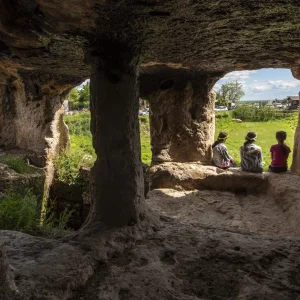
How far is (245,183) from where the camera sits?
5574 millimetres

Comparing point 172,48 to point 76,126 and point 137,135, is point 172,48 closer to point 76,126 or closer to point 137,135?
point 137,135

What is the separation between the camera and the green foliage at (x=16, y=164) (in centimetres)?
771

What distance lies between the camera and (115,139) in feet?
9.91

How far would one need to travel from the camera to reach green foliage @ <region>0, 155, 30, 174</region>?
25.3 feet

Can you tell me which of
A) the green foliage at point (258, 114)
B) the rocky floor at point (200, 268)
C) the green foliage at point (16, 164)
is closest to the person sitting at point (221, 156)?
the rocky floor at point (200, 268)

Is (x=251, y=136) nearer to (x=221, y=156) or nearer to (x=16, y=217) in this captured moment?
(x=221, y=156)

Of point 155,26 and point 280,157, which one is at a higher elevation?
point 155,26

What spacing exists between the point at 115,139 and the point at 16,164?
5641mm

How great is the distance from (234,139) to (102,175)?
1522 cm

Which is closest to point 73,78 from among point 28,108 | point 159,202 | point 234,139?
point 28,108

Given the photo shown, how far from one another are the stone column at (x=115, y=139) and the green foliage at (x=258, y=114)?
1971 centimetres

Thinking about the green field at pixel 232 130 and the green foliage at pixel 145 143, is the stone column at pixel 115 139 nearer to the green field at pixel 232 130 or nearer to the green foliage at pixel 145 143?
the green foliage at pixel 145 143

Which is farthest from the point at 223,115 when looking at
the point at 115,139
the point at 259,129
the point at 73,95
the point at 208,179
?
the point at 115,139

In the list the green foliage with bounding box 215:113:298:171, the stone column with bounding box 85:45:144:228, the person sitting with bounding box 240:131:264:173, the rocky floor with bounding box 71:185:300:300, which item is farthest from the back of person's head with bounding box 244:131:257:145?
the green foliage with bounding box 215:113:298:171
